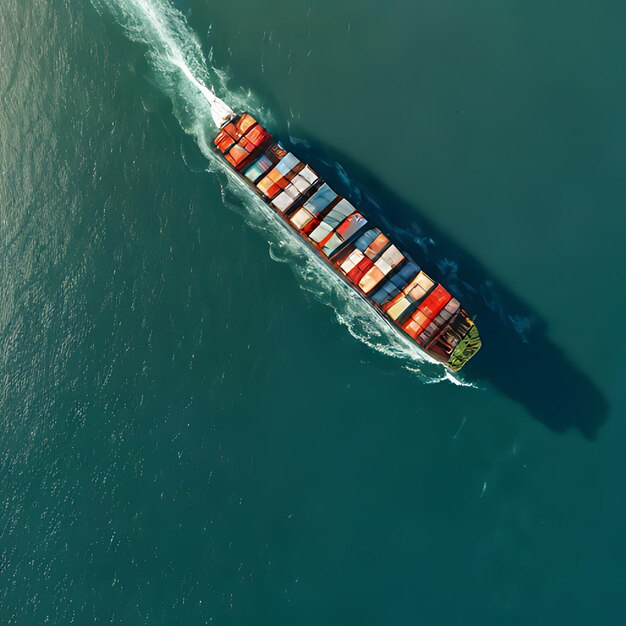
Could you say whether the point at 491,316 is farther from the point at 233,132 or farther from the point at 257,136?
the point at 233,132

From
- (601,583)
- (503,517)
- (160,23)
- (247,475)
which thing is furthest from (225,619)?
(160,23)

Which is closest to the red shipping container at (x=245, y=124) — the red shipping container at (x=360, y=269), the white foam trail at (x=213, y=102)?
the white foam trail at (x=213, y=102)

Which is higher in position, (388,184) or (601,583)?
(388,184)

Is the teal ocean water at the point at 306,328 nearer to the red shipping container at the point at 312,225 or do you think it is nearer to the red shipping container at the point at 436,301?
the red shipping container at the point at 312,225

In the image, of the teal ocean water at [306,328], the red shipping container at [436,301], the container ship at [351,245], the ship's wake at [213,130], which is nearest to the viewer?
the red shipping container at [436,301]

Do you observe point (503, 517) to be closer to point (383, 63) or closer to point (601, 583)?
point (601, 583)

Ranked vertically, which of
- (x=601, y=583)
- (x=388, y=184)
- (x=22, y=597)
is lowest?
(x=22, y=597)
